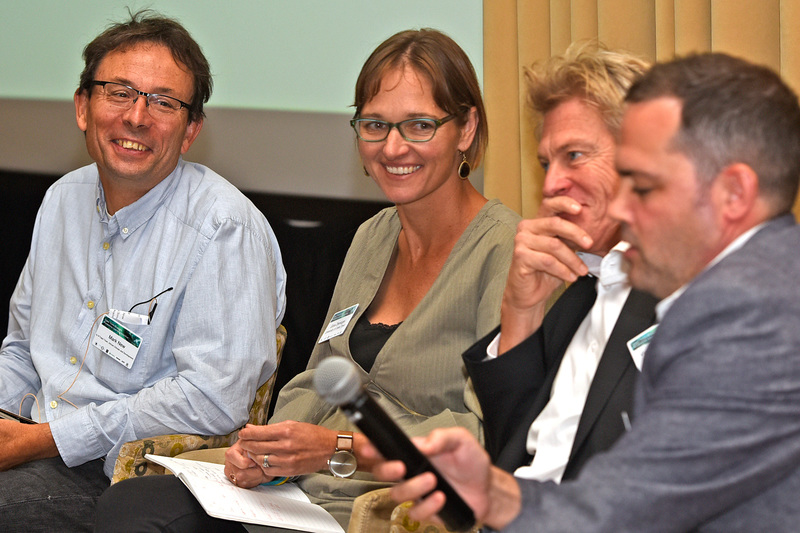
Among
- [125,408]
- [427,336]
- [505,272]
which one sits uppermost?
[505,272]

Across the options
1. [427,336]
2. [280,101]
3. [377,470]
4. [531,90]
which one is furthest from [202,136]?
[377,470]

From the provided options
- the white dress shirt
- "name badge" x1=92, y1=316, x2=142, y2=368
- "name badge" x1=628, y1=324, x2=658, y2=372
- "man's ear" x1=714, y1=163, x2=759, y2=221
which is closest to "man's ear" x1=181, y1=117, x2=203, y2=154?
"name badge" x1=92, y1=316, x2=142, y2=368

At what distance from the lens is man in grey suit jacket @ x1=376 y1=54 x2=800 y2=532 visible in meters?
0.88

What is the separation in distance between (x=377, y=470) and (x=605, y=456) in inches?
11.2

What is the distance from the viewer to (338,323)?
2.24 m

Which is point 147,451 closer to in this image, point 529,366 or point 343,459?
point 343,459

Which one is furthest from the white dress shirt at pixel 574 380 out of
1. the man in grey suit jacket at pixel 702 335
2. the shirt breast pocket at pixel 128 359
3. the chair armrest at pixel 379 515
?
the shirt breast pocket at pixel 128 359

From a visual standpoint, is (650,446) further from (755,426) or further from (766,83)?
(766,83)

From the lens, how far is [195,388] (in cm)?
214

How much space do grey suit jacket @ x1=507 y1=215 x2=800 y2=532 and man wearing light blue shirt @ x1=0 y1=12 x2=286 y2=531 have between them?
1409mm

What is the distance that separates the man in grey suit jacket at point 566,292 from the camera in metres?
1.48

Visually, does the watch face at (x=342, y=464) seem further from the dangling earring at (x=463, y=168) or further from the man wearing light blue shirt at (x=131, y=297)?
the dangling earring at (x=463, y=168)

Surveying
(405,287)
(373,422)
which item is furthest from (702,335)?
(405,287)

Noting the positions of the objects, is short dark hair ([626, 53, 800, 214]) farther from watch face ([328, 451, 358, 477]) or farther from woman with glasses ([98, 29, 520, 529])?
watch face ([328, 451, 358, 477])
